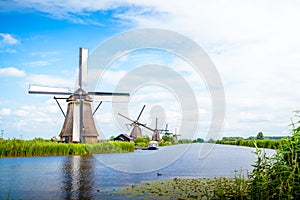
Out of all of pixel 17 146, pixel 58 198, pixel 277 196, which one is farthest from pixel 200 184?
pixel 17 146

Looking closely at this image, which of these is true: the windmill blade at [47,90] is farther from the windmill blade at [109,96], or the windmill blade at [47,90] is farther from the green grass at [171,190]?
the green grass at [171,190]

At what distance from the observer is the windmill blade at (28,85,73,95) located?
29337 mm

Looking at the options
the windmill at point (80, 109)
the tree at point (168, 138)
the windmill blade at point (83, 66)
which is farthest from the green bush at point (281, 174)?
the tree at point (168, 138)

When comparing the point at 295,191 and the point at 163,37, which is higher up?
the point at 163,37

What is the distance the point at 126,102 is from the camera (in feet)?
108

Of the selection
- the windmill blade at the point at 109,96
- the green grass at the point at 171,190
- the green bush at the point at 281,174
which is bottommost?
the green grass at the point at 171,190

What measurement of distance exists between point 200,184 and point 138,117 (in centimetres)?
3365

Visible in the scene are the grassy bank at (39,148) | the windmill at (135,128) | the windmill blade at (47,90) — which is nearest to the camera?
the grassy bank at (39,148)

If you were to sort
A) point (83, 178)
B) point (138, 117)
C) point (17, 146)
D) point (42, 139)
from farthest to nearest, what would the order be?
point (138, 117) → point (42, 139) → point (17, 146) → point (83, 178)

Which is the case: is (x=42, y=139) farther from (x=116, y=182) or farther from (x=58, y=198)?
(x=58, y=198)

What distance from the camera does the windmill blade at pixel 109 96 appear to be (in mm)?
31014

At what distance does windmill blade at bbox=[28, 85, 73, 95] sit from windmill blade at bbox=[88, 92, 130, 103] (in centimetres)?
214

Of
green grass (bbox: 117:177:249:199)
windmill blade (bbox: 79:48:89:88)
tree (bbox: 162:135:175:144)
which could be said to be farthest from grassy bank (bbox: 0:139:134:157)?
tree (bbox: 162:135:175:144)

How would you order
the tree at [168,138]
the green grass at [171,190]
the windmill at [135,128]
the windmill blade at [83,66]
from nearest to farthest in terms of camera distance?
the green grass at [171,190] < the windmill blade at [83,66] < the windmill at [135,128] < the tree at [168,138]
